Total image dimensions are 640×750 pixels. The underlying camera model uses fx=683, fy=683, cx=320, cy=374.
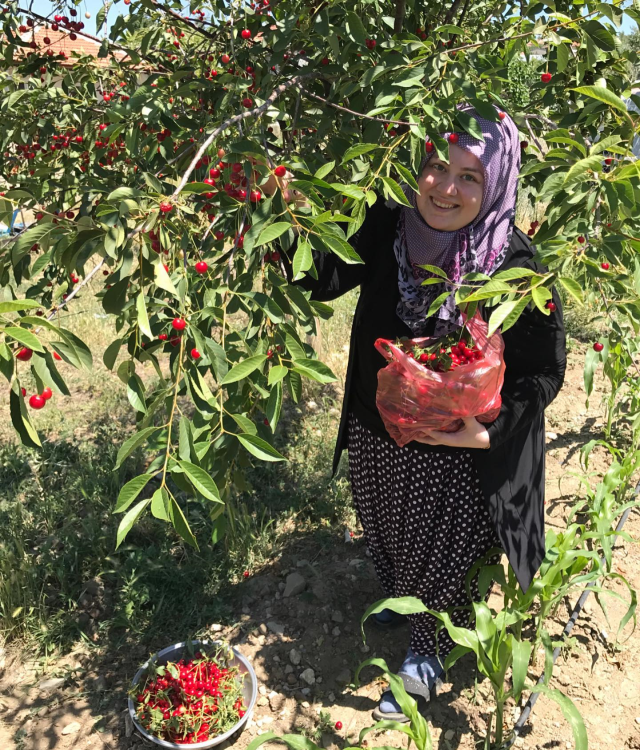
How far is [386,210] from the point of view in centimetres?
182

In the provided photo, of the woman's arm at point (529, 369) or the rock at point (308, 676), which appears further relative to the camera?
the rock at point (308, 676)

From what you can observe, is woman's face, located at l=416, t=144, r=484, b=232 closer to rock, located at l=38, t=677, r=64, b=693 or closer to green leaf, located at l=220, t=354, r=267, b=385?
green leaf, located at l=220, t=354, r=267, b=385

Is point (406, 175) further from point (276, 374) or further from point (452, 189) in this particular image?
point (276, 374)

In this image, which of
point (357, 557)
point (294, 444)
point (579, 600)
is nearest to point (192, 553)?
point (357, 557)

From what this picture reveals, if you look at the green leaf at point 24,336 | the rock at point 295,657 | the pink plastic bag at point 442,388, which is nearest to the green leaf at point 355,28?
the pink plastic bag at point 442,388

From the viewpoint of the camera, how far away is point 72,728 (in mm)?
2029

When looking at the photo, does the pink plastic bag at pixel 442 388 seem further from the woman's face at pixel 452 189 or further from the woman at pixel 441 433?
the woman's face at pixel 452 189

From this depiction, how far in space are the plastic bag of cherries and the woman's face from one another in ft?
4.62

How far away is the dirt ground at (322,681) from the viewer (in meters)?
1.99

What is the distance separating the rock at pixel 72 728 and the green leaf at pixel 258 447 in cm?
143

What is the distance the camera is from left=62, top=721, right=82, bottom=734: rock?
6.64ft

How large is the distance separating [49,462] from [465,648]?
2.27 meters

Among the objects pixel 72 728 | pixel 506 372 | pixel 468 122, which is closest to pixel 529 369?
pixel 506 372

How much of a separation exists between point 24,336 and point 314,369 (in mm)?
477
